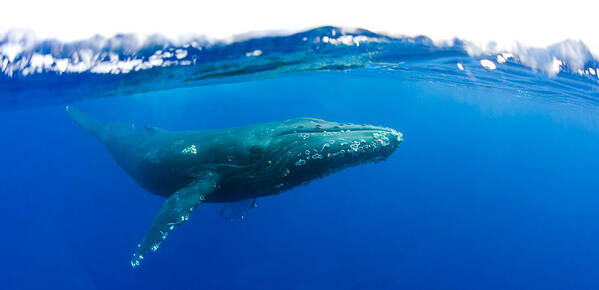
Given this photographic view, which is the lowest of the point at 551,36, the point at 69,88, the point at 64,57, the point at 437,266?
the point at 437,266

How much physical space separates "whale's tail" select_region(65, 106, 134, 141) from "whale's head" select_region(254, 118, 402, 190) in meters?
7.31

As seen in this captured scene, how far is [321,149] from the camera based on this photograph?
448 cm

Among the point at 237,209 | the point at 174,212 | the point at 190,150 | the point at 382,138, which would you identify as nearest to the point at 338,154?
the point at 382,138

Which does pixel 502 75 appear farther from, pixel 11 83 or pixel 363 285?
pixel 11 83

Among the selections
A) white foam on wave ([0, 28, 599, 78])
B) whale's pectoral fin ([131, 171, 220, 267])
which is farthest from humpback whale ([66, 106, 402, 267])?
white foam on wave ([0, 28, 599, 78])

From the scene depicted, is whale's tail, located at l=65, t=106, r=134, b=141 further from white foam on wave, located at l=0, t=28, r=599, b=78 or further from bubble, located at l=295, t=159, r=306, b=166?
bubble, located at l=295, t=159, r=306, b=166

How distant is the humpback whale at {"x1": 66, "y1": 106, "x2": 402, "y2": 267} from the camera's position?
445 centimetres

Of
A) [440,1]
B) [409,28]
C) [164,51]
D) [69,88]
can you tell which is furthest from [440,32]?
[69,88]

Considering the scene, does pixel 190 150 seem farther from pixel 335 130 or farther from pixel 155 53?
pixel 155 53

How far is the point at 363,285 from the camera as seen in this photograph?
800 inches

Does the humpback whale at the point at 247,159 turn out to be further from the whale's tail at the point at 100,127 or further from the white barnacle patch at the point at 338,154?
the whale's tail at the point at 100,127

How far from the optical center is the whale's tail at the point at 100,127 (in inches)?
404

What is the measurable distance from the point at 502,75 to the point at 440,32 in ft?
41.5

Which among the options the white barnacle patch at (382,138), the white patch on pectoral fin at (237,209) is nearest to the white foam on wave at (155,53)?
the white patch on pectoral fin at (237,209)
